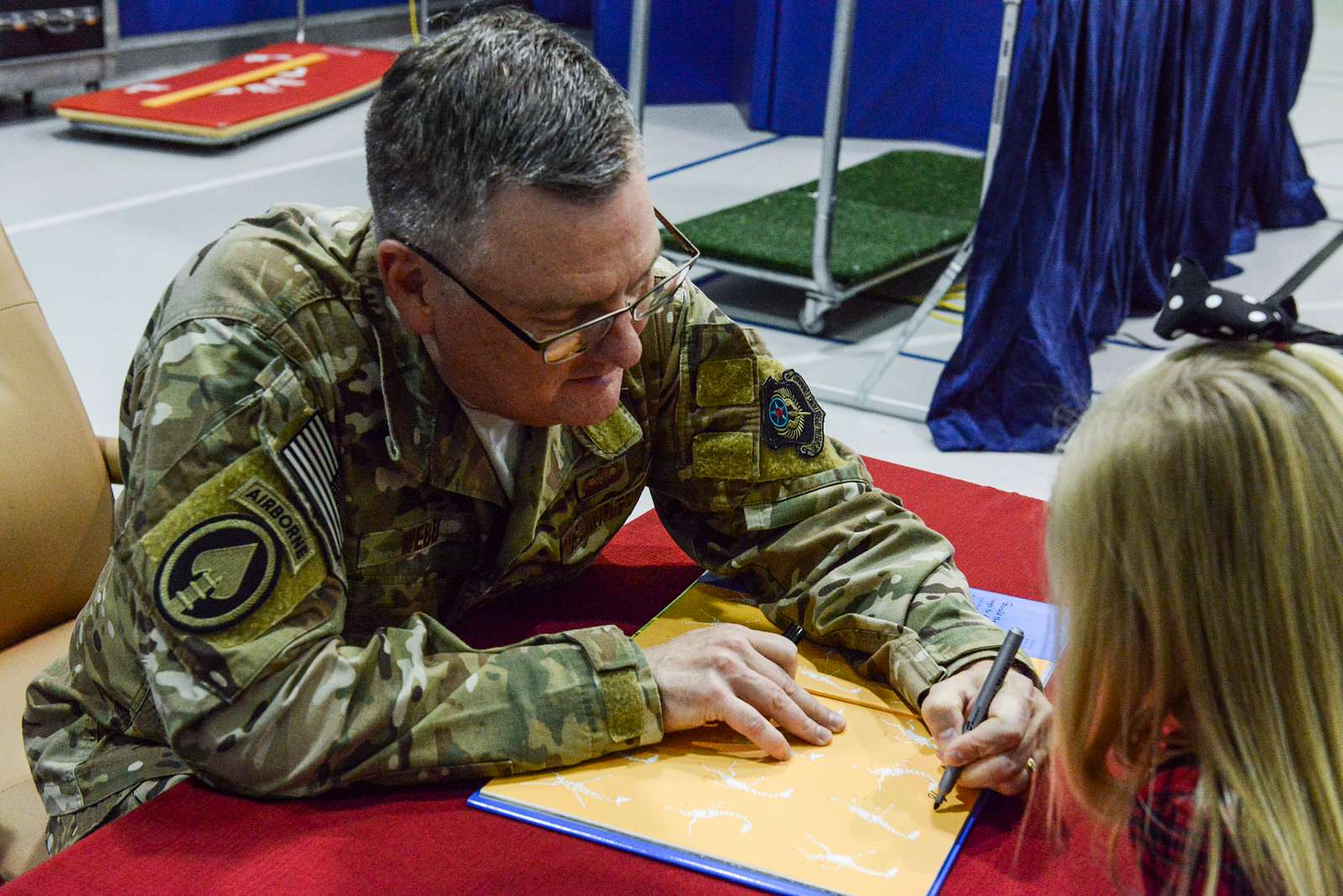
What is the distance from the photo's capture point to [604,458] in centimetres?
145

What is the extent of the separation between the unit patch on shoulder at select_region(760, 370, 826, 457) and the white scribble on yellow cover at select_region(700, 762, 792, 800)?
42cm

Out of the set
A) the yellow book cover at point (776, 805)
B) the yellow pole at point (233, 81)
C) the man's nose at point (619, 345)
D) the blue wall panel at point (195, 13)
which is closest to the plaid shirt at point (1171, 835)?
the yellow book cover at point (776, 805)

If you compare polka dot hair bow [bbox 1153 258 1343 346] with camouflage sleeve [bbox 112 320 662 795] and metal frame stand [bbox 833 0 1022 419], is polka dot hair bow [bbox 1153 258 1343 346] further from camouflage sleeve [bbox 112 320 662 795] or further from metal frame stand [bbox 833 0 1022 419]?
metal frame stand [bbox 833 0 1022 419]

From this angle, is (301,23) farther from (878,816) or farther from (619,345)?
(878,816)

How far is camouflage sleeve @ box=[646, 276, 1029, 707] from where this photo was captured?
1.40m

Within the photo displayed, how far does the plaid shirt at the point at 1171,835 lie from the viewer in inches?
33.8

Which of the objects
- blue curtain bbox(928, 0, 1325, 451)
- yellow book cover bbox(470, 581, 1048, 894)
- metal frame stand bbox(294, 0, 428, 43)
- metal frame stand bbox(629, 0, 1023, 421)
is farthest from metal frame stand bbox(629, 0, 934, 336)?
metal frame stand bbox(294, 0, 428, 43)

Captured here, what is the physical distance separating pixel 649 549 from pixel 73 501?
680 millimetres

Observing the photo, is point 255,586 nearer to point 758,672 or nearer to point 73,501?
point 758,672

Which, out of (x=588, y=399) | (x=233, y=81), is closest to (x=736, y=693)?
(x=588, y=399)

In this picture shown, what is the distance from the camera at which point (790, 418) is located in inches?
57.9

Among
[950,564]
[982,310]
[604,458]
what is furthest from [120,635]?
[982,310]

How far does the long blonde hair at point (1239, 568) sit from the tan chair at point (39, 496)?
1198mm

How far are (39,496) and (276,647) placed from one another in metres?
0.65
